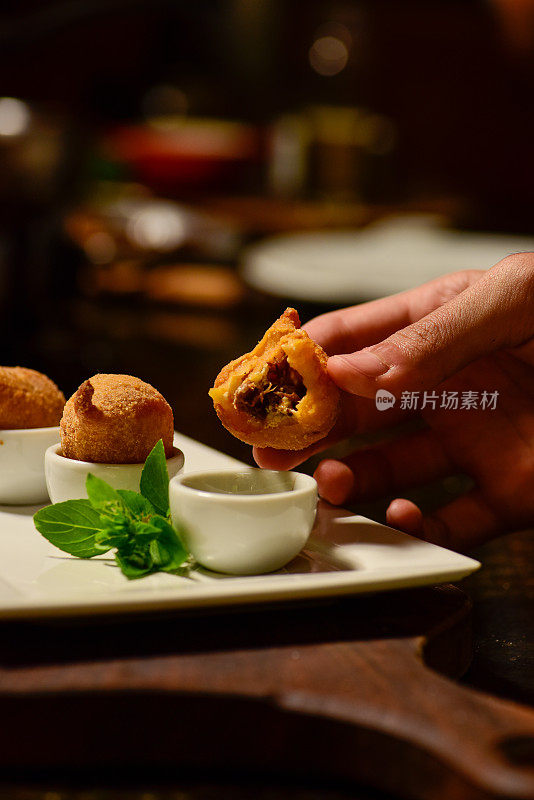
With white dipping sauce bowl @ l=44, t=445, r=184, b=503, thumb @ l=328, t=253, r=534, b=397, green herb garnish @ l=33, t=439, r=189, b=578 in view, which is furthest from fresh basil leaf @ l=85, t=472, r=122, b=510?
thumb @ l=328, t=253, r=534, b=397

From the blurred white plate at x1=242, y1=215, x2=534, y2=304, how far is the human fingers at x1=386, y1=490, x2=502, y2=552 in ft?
4.48

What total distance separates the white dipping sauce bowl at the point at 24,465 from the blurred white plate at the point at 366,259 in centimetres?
157

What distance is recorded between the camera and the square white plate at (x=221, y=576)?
1.04 m

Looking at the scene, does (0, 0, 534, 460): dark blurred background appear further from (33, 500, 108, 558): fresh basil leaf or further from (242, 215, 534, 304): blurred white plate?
(33, 500, 108, 558): fresh basil leaf

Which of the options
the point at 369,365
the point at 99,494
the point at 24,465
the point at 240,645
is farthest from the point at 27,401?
the point at 240,645

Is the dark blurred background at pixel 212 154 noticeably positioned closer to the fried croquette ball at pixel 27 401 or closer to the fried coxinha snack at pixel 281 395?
the fried croquette ball at pixel 27 401

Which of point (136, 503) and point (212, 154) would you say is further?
point (212, 154)

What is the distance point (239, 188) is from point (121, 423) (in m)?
5.65

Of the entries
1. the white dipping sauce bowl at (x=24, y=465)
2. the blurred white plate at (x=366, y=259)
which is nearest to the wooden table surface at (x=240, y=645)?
the blurred white plate at (x=366, y=259)

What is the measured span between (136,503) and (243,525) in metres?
0.16

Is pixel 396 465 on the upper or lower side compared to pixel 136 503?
lower

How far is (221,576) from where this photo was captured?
125 cm

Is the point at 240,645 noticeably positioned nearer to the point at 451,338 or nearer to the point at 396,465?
the point at 451,338

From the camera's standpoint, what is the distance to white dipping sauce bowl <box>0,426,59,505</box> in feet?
5.12
